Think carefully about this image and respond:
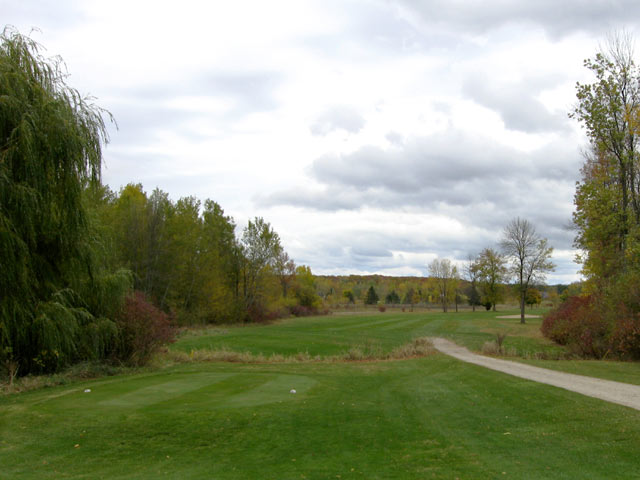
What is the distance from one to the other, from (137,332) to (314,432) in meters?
12.5

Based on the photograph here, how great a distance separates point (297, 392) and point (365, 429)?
4093 millimetres

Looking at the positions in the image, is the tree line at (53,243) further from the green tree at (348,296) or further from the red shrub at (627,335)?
the green tree at (348,296)

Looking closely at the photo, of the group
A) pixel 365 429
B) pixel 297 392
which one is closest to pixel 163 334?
pixel 297 392

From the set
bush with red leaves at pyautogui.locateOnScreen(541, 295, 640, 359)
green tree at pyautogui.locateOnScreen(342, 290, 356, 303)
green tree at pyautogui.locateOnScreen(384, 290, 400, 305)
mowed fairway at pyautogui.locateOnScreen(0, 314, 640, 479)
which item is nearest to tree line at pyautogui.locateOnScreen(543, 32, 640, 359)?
bush with red leaves at pyautogui.locateOnScreen(541, 295, 640, 359)

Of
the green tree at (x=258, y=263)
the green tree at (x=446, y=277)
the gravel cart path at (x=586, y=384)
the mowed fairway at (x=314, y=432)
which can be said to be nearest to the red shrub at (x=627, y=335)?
the gravel cart path at (x=586, y=384)

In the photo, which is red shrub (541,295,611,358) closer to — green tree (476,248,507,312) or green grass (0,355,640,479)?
green grass (0,355,640,479)

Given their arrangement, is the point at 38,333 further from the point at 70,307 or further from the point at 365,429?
the point at 365,429

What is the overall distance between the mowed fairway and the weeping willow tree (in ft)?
7.10

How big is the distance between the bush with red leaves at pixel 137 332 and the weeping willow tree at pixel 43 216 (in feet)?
5.65

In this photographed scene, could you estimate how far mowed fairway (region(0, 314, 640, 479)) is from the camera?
699 centimetres

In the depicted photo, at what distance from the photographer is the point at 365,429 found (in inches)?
361

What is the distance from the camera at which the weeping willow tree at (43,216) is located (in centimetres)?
1380

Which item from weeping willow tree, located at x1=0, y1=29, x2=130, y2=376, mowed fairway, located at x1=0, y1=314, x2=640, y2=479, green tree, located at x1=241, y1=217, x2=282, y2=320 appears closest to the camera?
mowed fairway, located at x1=0, y1=314, x2=640, y2=479

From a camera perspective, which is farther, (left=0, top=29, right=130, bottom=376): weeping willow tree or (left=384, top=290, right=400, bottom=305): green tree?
(left=384, top=290, right=400, bottom=305): green tree
